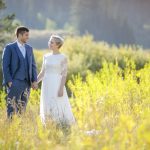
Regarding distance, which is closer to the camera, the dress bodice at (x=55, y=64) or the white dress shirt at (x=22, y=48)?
the white dress shirt at (x=22, y=48)

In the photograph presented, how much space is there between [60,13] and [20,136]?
103m

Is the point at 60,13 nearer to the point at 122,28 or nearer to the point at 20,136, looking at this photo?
the point at 122,28

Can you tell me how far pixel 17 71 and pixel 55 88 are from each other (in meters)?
0.69

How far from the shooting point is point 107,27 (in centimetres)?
8631

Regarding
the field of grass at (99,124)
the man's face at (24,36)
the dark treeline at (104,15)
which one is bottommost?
the field of grass at (99,124)

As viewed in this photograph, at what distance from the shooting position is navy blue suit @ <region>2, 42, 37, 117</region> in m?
9.18

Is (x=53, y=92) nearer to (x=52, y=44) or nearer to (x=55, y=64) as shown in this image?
(x=55, y=64)

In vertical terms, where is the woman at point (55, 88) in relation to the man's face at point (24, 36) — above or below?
below

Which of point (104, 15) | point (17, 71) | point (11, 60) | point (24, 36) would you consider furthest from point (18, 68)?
point (104, 15)

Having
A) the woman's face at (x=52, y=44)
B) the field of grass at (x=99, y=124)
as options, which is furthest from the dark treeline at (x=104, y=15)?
the woman's face at (x=52, y=44)

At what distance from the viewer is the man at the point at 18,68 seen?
9156 millimetres

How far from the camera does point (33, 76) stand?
946cm

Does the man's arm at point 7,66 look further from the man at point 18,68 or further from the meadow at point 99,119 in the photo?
the meadow at point 99,119

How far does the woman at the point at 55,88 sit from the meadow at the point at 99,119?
25 centimetres
